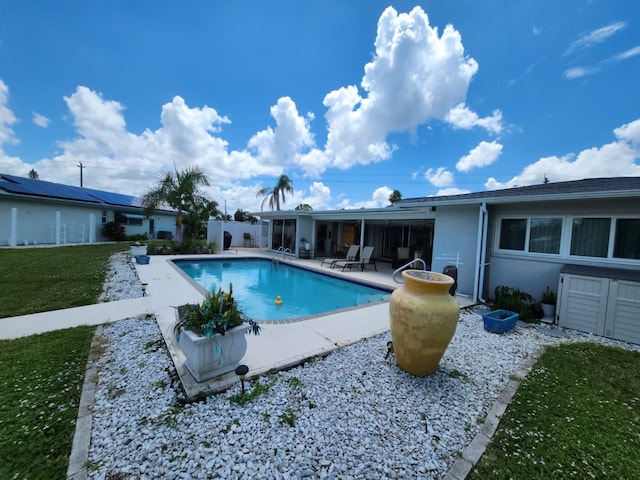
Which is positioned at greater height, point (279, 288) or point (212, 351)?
point (212, 351)

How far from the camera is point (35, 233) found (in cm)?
1580

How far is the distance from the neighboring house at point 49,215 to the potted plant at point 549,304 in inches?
896

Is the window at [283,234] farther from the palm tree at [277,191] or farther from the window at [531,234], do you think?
the window at [531,234]

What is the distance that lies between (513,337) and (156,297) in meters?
7.50

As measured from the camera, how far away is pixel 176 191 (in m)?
14.0

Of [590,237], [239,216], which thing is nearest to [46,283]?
[590,237]

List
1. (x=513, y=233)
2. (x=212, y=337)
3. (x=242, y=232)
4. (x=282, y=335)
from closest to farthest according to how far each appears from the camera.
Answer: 1. (x=212, y=337)
2. (x=282, y=335)
3. (x=513, y=233)
4. (x=242, y=232)

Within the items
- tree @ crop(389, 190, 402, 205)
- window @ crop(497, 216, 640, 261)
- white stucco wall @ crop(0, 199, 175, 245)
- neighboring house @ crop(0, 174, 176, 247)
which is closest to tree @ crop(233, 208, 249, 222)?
A: neighboring house @ crop(0, 174, 176, 247)

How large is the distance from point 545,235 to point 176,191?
15355mm

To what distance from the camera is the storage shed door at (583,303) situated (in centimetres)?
483

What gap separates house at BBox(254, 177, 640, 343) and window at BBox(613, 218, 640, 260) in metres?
0.01

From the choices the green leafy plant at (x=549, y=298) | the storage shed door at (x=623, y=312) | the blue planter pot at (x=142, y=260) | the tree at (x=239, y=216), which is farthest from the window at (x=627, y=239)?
the tree at (x=239, y=216)

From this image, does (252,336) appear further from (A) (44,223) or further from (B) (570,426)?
(A) (44,223)

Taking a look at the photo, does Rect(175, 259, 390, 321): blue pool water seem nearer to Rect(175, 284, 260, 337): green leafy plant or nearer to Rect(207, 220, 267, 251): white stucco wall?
Rect(175, 284, 260, 337): green leafy plant
